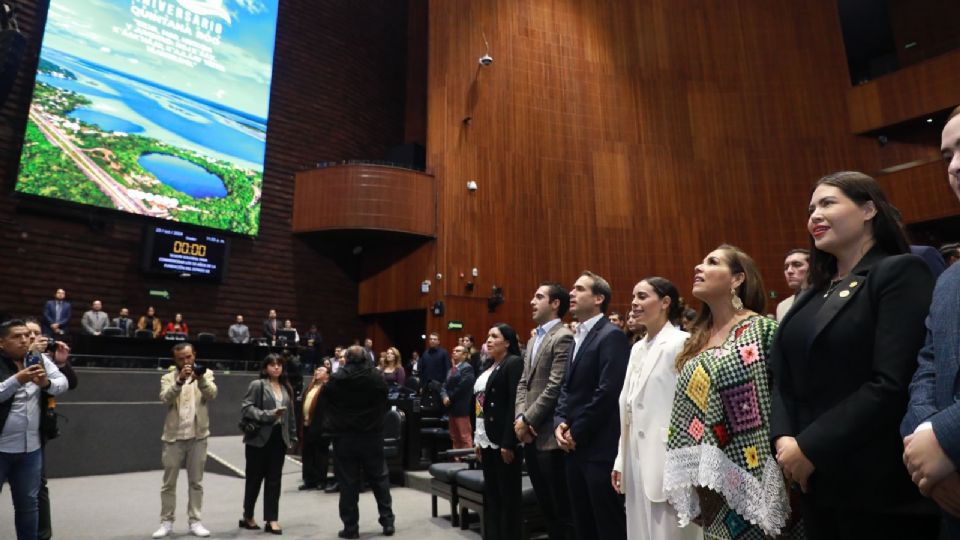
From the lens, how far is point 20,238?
976 cm

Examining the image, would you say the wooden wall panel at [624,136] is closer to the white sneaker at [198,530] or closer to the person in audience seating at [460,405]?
the person in audience seating at [460,405]

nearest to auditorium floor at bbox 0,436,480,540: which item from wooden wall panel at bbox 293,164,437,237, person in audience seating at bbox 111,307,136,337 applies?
person in audience seating at bbox 111,307,136,337

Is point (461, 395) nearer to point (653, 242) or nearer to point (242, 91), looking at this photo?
point (653, 242)

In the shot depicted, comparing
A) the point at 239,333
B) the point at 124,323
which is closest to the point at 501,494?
the point at 124,323

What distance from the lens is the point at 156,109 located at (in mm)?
11016

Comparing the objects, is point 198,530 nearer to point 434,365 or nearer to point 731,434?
point 731,434

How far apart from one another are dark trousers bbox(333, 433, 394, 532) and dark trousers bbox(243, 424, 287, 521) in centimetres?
50

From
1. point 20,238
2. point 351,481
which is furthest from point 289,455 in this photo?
point 20,238

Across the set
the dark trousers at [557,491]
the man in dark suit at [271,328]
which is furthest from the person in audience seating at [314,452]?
the man in dark suit at [271,328]

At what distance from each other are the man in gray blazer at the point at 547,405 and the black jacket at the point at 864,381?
1.86m

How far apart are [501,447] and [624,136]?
11.4m

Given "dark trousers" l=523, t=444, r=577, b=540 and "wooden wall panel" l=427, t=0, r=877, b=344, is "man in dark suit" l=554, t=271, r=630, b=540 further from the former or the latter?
"wooden wall panel" l=427, t=0, r=877, b=344

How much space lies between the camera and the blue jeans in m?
3.34

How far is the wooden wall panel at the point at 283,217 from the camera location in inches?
389
